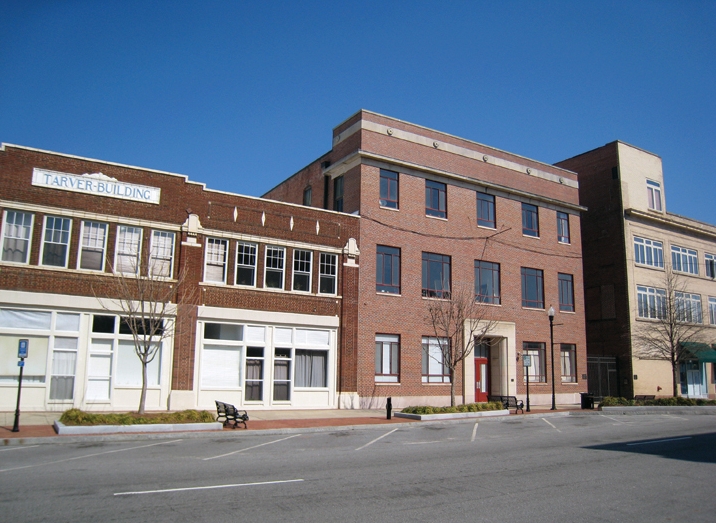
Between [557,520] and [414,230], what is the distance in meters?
23.4

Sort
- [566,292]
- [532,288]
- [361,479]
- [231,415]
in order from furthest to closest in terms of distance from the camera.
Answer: [566,292], [532,288], [231,415], [361,479]

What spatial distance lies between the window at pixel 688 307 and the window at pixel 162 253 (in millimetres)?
33275

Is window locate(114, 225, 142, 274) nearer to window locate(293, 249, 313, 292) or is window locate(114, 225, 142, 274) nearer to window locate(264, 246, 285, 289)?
window locate(264, 246, 285, 289)

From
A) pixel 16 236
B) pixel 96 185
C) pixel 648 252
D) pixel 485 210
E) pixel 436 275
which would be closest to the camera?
pixel 16 236

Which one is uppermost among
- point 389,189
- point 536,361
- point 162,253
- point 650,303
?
point 389,189

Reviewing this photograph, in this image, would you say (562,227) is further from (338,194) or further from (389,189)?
(338,194)

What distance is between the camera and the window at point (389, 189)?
3094cm

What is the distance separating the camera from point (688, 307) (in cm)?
4478

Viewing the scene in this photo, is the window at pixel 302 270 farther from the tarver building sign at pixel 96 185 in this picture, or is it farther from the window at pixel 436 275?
the window at pixel 436 275

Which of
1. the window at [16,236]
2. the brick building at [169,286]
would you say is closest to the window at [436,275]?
the brick building at [169,286]

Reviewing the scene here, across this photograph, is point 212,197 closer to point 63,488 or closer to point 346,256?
point 346,256

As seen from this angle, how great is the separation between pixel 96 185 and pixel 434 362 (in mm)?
17874

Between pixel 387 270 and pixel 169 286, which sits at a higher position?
pixel 387 270

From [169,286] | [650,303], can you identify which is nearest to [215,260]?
[169,286]
